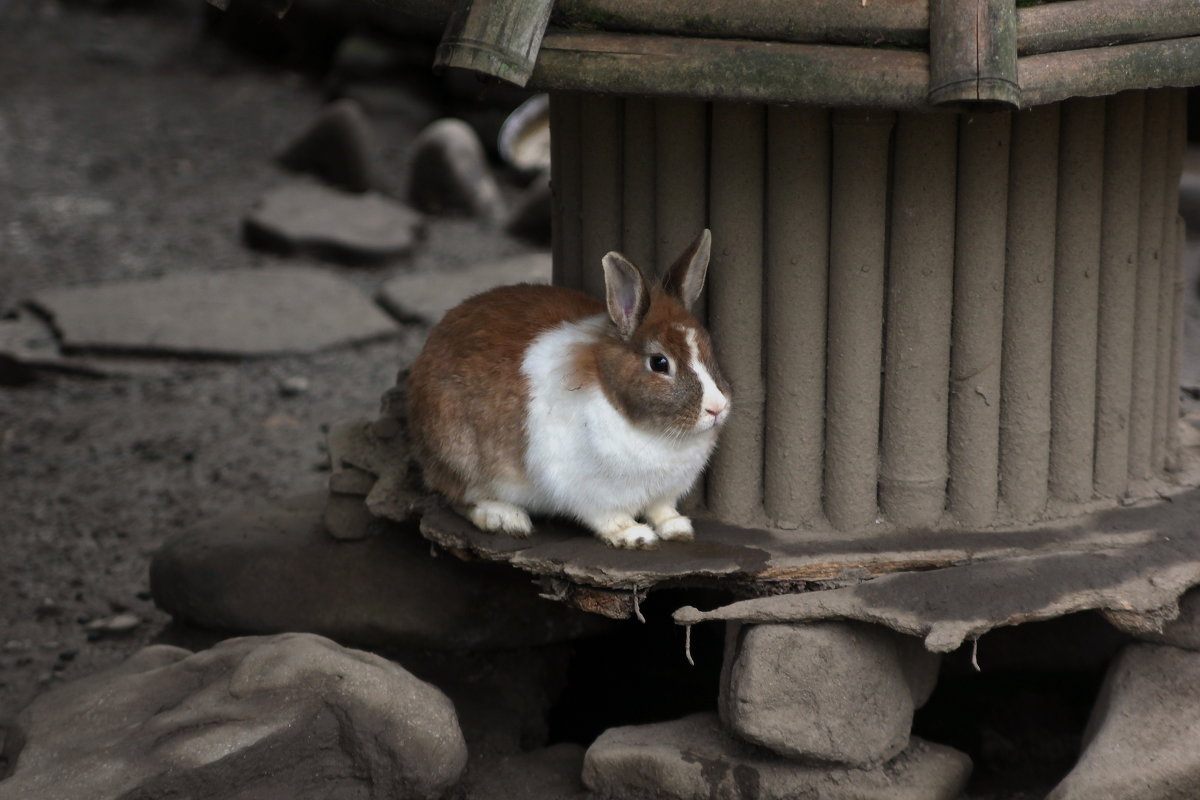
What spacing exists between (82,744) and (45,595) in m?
1.68

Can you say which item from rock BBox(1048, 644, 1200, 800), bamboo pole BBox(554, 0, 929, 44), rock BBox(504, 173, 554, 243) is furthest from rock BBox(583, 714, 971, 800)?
rock BBox(504, 173, 554, 243)

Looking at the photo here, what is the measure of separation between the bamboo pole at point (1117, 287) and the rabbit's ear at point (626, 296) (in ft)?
4.27

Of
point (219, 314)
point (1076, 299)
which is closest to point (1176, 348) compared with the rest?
point (1076, 299)

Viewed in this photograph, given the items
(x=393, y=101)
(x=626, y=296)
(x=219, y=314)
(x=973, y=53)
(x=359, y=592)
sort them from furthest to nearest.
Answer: (x=393, y=101), (x=219, y=314), (x=359, y=592), (x=626, y=296), (x=973, y=53)

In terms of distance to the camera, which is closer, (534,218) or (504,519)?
→ (504,519)

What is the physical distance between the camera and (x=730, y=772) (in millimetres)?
3773

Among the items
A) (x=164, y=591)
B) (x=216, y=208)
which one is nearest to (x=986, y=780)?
(x=164, y=591)

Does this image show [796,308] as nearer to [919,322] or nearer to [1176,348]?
[919,322]

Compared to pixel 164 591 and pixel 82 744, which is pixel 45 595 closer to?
pixel 164 591

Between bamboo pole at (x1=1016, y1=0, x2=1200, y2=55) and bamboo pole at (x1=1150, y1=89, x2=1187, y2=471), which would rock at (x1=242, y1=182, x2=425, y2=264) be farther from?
bamboo pole at (x1=1016, y1=0, x2=1200, y2=55)

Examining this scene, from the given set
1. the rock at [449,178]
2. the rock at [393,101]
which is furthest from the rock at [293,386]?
the rock at [393,101]

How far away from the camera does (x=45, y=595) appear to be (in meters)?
5.31

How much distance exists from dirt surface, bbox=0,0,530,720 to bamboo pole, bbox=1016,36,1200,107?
348 cm

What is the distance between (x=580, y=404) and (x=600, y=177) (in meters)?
0.71
